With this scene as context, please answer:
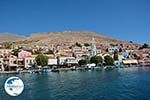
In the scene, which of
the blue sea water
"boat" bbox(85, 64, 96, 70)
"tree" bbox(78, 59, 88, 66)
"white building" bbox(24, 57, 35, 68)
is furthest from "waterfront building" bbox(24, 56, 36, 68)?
the blue sea water

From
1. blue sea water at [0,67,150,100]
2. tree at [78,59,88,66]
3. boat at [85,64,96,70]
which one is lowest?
blue sea water at [0,67,150,100]

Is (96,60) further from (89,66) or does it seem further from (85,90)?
(85,90)

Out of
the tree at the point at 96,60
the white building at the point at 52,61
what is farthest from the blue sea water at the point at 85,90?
the tree at the point at 96,60

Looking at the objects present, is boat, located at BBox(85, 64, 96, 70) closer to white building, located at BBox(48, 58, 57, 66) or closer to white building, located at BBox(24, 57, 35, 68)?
white building, located at BBox(48, 58, 57, 66)

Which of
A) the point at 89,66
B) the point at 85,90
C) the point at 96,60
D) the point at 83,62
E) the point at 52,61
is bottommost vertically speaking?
the point at 85,90

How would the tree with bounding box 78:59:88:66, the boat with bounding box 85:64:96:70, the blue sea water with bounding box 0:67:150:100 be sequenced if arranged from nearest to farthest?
1. the blue sea water with bounding box 0:67:150:100
2. the boat with bounding box 85:64:96:70
3. the tree with bounding box 78:59:88:66

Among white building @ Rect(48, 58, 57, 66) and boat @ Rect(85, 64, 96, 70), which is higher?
white building @ Rect(48, 58, 57, 66)

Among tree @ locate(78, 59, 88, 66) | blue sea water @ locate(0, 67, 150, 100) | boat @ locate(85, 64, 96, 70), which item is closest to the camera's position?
blue sea water @ locate(0, 67, 150, 100)

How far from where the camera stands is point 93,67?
273 feet

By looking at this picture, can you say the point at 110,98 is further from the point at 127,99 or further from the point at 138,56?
the point at 138,56

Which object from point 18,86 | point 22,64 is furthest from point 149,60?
point 18,86

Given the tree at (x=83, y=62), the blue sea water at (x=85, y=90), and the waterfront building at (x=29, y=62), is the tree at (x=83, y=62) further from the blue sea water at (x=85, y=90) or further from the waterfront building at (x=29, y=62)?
the blue sea water at (x=85, y=90)

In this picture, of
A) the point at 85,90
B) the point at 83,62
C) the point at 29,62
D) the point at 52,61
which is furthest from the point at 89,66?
the point at 85,90

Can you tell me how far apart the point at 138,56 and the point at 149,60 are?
5.68 meters
